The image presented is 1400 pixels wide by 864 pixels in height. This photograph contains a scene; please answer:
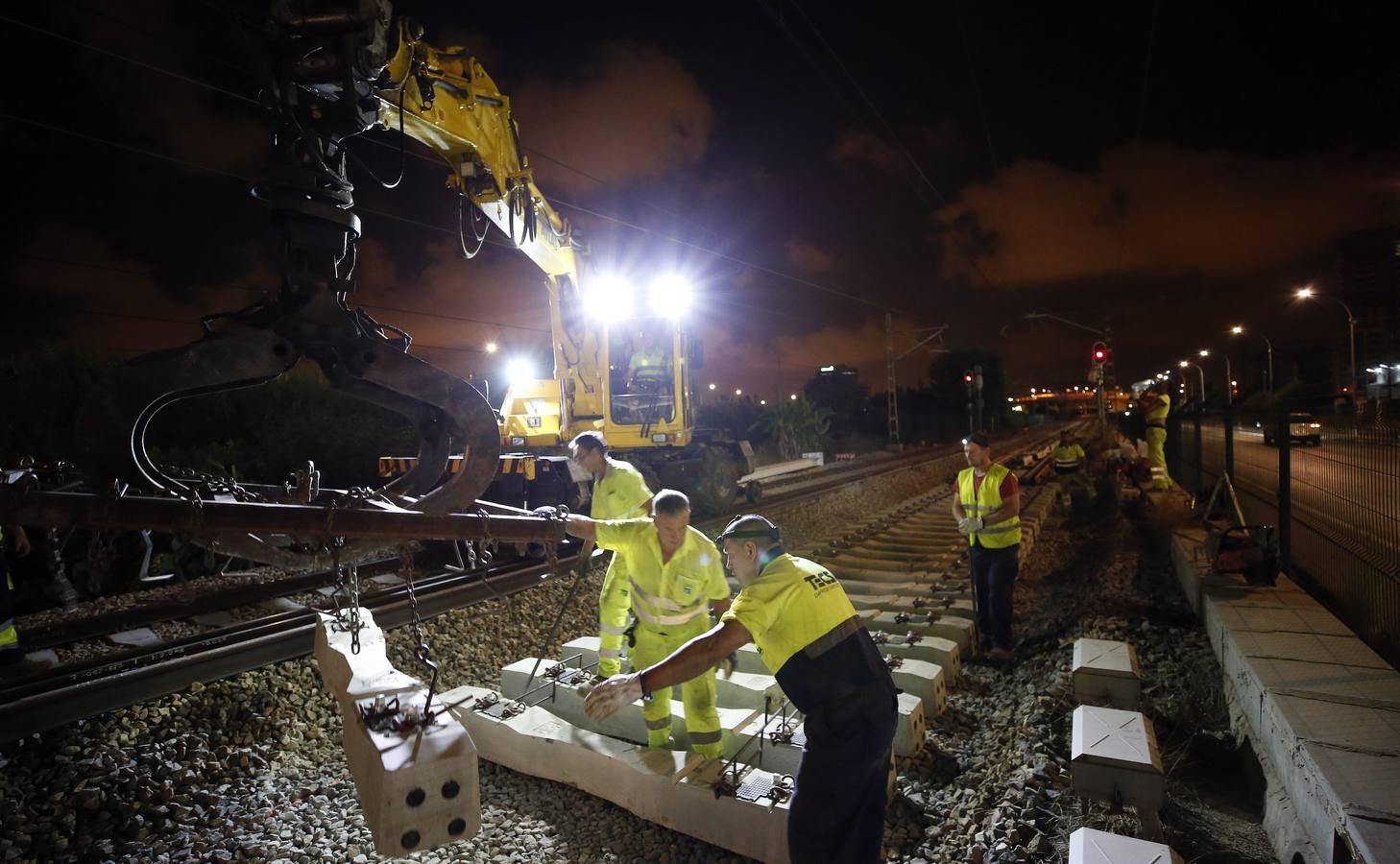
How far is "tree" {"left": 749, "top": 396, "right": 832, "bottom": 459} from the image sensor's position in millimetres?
33375

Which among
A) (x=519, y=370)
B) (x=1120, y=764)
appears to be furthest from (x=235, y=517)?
(x=519, y=370)

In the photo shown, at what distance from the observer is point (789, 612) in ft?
9.71

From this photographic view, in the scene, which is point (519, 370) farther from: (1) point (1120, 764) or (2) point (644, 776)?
(1) point (1120, 764)

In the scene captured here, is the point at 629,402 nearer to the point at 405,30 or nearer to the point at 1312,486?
the point at 405,30

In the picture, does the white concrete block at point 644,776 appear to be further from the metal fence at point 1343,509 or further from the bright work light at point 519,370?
the bright work light at point 519,370

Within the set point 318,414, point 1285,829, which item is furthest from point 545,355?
point 1285,829

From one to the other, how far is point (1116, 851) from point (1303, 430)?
22.3 feet

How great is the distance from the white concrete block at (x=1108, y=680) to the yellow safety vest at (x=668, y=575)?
7.79 feet

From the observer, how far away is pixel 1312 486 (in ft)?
22.5

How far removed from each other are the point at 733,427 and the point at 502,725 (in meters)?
32.7

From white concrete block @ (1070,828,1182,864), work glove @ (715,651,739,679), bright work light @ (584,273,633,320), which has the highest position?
bright work light @ (584,273,633,320)

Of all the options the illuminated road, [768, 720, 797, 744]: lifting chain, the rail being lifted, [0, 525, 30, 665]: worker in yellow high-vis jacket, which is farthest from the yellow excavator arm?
the illuminated road

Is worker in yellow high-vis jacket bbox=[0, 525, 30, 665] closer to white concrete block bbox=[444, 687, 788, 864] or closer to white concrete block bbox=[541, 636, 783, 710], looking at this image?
white concrete block bbox=[444, 687, 788, 864]

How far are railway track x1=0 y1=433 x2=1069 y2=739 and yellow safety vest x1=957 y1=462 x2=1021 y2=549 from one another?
3.47m
